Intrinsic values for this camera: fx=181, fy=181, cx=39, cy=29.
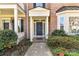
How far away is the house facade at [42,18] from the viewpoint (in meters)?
15.7

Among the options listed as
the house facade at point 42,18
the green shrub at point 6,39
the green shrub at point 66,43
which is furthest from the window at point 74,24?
the green shrub at point 6,39

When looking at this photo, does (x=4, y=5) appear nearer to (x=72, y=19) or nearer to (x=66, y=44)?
(x=66, y=44)

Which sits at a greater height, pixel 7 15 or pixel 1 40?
pixel 7 15

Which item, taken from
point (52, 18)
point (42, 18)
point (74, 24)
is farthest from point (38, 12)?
point (74, 24)

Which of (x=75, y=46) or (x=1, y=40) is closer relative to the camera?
(x=1, y=40)

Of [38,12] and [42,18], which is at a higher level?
[38,12]

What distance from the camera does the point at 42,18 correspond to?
18828mm

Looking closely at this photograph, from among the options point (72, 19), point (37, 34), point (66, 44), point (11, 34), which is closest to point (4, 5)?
point (11, 34)

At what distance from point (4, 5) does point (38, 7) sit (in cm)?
575

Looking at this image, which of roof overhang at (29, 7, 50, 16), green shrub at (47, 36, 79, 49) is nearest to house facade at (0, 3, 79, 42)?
roof overhang at (29, 7, 50, 16)

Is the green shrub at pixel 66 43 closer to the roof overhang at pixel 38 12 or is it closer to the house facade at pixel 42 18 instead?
the house facade at pixel 42 18

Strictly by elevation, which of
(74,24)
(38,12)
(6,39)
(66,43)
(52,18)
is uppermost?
(38,12)

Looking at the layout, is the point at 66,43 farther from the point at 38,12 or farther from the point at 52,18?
the point at 52,18

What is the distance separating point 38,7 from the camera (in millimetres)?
17500
